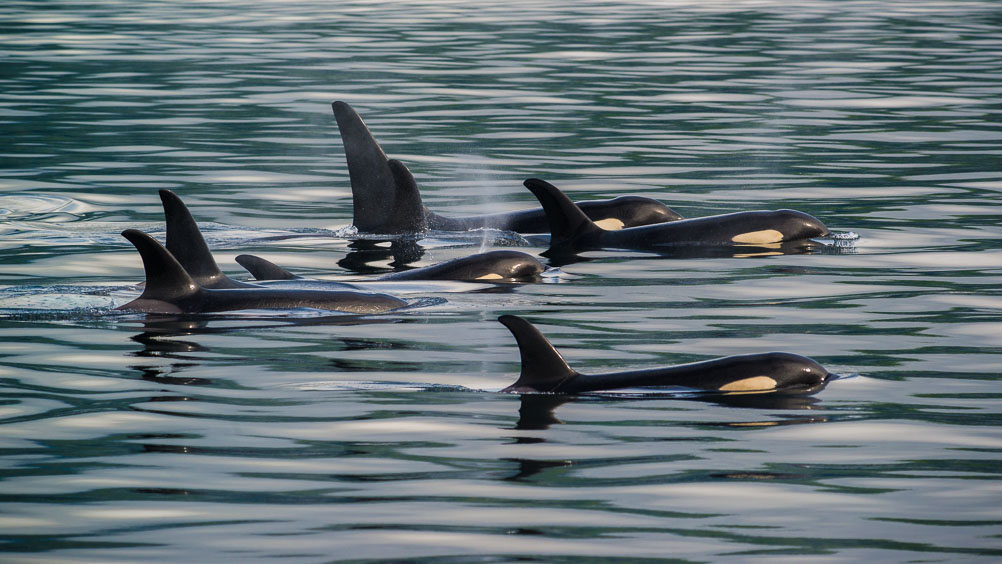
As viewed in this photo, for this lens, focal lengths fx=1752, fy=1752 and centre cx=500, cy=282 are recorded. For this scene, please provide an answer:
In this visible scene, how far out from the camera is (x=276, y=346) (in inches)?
405

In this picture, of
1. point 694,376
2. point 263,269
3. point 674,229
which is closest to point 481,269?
point 263,269

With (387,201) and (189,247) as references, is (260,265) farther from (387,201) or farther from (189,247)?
(387,201)

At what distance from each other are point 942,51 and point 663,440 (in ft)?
101

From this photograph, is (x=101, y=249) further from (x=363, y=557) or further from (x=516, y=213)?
(x=363, y=557)

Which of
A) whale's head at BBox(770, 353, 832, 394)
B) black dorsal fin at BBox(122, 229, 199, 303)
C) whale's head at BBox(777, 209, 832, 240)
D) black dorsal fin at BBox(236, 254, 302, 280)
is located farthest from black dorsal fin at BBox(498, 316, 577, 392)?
whale's head at BBox(777, 209, 832, 240)

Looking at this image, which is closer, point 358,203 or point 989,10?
point 358,203

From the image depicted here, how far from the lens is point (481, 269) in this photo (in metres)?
12.9

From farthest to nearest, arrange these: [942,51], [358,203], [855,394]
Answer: [942,51] < [358,203] < [855,394]

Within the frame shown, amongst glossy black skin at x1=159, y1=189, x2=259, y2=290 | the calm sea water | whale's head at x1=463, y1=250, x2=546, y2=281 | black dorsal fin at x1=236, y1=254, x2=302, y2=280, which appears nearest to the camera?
the calm sea water

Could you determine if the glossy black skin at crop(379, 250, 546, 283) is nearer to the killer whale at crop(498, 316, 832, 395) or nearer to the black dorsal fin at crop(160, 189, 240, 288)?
the black dorsal fin at crop(160, 189, 240, 288)

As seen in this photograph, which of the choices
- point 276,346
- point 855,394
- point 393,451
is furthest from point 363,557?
point 276,346

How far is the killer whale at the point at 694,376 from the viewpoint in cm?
877

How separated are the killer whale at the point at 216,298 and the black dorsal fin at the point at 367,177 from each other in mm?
4525

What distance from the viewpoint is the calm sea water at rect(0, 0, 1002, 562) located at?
22.0 feet
